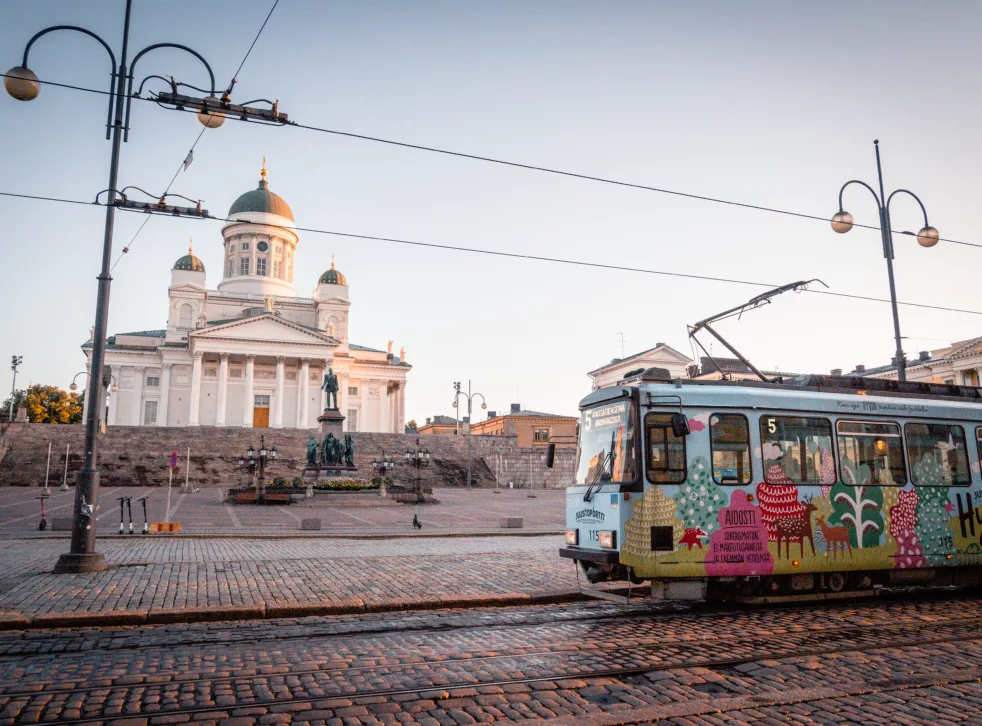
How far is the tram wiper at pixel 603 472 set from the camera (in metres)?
9.76

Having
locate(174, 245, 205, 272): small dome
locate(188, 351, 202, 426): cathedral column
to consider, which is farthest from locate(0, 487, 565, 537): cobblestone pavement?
locate(174, 245, 205, 272): small dome

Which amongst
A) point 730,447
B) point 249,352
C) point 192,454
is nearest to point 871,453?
point 730,447

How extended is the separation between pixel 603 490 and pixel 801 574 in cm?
310

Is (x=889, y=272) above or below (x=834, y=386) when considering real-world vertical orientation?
above

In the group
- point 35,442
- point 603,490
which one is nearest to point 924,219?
point 603,490

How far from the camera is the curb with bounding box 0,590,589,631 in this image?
842cm

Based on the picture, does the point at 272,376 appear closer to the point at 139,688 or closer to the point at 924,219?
the point at 924,219

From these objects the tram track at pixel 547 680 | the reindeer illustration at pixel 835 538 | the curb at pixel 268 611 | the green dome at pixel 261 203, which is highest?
the green dome at pixel 261 203

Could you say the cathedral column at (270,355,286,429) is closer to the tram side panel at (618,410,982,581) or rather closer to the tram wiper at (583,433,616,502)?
the tram wiper at (583,433,616,502)

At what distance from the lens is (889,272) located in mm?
16719

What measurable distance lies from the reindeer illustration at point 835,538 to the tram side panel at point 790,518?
0.04ft

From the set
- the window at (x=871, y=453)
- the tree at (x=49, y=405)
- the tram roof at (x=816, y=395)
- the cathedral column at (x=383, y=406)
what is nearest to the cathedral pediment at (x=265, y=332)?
the cathedral column at (x=383, y=406)

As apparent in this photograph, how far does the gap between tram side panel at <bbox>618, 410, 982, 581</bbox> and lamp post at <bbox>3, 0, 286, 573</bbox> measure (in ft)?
26.0

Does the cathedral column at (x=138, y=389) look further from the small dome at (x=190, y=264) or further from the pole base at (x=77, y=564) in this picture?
the pole base at (x=77, y=564)
